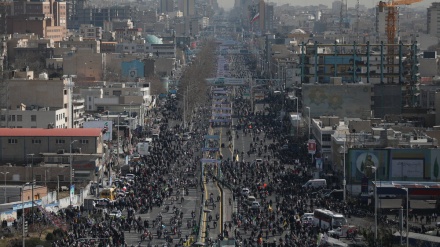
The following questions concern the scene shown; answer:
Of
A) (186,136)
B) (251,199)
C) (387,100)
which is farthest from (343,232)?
(387,100)

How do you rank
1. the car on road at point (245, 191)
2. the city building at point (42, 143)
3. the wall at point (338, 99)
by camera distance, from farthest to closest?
1. the wall at point (338, 99)
2. the city building at point (42, 143)
3. the car on road at point (245, 191)

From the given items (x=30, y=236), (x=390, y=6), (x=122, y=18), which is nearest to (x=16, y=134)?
(x=30, y=236)

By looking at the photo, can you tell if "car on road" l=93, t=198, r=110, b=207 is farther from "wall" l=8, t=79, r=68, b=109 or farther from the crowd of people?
"wall" l=8, t=79, r=68, b=109

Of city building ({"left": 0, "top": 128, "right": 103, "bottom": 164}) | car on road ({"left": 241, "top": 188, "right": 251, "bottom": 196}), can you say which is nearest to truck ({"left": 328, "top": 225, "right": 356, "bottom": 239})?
car on road ({"left": 241, "top": 188, "right": 251, "bottom": 196})

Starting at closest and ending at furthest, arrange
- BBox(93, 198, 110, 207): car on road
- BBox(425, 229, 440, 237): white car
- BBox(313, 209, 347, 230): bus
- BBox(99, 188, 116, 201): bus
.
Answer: BBox(425, 229, 440, 237): white car → BBox(313, 209, 347, 230): bus → BBox(93, 198, 110, 207): car on road → BBox(99, 188, 116, 201): bus

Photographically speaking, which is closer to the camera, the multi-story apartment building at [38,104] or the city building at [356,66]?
the multi-story apartment building at [38,104]

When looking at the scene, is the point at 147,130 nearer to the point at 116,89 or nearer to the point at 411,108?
the point at 116,89

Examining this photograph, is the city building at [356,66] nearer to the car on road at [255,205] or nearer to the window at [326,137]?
the window at [326,137]

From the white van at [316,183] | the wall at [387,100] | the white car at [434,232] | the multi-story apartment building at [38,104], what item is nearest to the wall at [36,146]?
the multi-story apartment building at [38,104]
